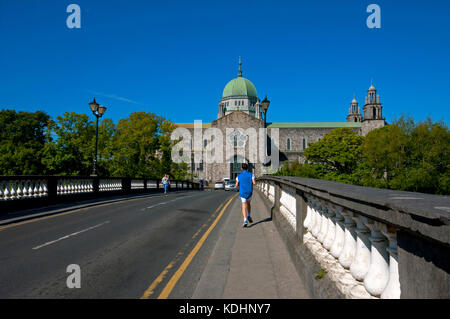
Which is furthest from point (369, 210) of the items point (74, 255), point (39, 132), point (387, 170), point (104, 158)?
point (39, 132)

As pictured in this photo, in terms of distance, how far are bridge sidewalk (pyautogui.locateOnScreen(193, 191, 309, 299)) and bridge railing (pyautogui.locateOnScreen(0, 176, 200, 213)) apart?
955 centimetres

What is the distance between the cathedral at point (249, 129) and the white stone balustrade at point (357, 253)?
5704cm

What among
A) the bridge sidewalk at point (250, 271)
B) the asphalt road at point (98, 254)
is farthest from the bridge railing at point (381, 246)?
the asphalt road at point (98, 254)

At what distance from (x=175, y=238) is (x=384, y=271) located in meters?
6.66

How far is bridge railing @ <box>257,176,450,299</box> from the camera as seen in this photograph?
189cm

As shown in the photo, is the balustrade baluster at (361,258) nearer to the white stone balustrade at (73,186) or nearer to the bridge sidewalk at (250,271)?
the bridge sidewalk at (250,271)

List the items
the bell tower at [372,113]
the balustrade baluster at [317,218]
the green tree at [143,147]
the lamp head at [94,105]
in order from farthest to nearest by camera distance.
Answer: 1. the bell tower at [372,113]
2. the green tree at [143,147]
3. the lamp head at [94,105]
4. the balustrade baluster at [317,218]

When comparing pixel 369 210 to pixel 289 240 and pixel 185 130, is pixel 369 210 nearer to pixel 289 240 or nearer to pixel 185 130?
pixel 289 240

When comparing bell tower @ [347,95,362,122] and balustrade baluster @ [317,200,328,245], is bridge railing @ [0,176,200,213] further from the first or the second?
bell tower @ [347,95,362,122]

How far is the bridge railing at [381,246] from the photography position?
1888 mm

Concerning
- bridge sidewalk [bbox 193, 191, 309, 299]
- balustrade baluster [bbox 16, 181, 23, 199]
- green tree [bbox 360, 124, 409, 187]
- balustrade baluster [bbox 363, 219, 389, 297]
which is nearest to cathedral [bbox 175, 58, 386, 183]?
green tree [bbox 360, 124, 409, 187]

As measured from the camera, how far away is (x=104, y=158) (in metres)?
55.7

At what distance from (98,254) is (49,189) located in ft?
35.7

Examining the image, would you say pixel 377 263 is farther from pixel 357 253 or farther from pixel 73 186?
pixel 73 186
